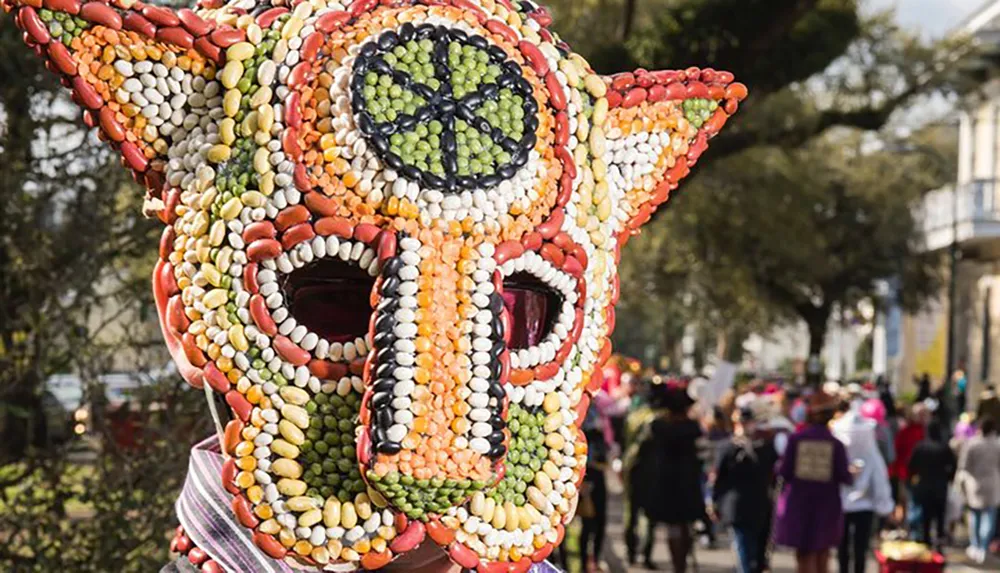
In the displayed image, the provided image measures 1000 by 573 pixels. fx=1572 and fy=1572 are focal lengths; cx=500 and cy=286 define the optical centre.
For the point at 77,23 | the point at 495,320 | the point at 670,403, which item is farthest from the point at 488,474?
the point at 670,403

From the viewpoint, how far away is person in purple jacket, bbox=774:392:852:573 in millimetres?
11086

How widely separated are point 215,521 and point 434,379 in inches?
22.5

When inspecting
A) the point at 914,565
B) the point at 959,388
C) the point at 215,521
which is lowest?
the point at 914,565

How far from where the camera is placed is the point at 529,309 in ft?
8.18

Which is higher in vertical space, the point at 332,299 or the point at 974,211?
the point at 974,211

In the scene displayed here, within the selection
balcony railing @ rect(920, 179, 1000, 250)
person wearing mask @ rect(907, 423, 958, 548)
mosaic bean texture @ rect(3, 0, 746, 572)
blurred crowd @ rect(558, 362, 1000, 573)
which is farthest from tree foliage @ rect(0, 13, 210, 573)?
balcony railing @ rect(920, 179, 1000, 250)

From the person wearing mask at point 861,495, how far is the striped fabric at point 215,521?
32.0 ft

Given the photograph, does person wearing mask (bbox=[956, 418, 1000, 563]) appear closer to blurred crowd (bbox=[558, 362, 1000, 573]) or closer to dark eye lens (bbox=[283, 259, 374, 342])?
blurred crowd (bbox=[558, 362, 1000, 573])

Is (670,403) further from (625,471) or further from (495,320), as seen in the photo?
(495,320)

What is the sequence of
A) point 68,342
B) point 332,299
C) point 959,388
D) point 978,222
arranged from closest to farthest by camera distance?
1. point 332,299
2. point 68,342
3. point 959,388
4. point 978,222

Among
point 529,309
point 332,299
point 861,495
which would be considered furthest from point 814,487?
point 332,299

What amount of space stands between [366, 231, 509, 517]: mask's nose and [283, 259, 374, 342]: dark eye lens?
0.38 feet

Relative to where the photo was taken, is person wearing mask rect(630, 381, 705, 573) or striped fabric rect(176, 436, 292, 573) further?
person wearing mask rect(630, 381, 705, 573)

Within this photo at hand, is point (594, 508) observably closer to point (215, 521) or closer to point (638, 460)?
point (638, 460)
